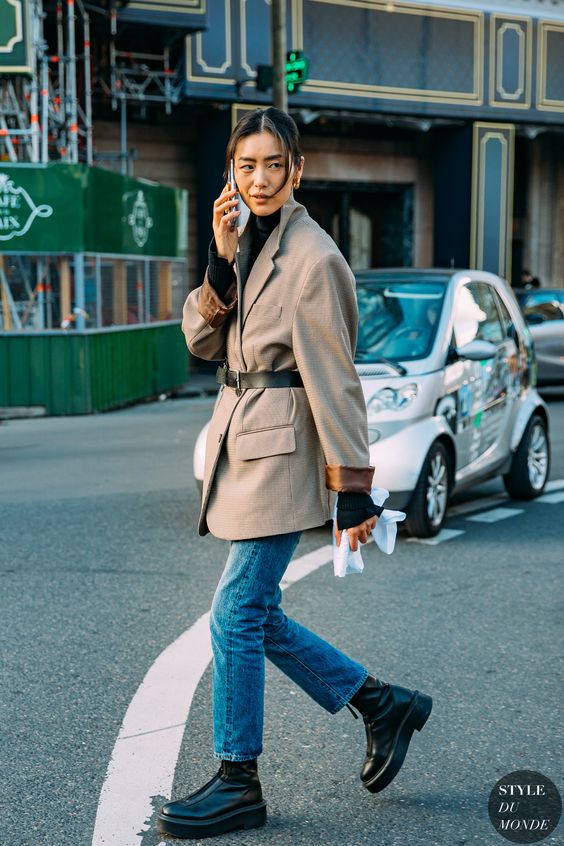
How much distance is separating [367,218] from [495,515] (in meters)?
16.6

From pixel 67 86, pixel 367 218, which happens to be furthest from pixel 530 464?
pixel 367 218

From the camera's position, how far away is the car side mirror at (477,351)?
7.08 meters

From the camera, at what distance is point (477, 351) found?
7.08m

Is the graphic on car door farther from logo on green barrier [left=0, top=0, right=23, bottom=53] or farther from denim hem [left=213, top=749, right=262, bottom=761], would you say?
logo on green barrier [left=0, top=0, right=23, bottom=53]

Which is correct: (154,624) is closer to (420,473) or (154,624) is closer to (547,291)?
(420,473)

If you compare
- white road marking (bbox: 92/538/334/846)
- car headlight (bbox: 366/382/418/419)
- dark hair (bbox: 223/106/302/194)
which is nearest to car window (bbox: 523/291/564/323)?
car headlight (bbox: 366/382/418/419)

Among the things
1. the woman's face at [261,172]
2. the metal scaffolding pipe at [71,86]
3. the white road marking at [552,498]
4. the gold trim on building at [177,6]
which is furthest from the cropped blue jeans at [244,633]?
the gold trim on building at [177,6]

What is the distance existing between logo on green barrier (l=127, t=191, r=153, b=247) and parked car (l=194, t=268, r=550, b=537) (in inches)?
312

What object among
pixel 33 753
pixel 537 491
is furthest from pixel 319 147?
pixel 33 753

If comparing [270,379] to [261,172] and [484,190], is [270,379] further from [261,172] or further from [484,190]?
[484,190]

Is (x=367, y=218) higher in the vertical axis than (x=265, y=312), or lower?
higher

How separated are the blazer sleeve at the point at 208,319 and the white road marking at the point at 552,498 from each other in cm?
517

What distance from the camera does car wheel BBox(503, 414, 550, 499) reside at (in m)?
8.00

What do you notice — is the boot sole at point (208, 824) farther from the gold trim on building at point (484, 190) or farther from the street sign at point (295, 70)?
the gold trim on building at point (484, 190)
